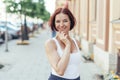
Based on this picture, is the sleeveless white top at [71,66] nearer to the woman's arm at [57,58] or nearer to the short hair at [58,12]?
the woman's arm at [57,58]

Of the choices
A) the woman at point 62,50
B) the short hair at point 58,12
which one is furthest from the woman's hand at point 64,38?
the short hair at point 58,12

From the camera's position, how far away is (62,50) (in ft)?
10.4

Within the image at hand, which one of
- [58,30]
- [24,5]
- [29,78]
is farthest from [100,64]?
[24,5]

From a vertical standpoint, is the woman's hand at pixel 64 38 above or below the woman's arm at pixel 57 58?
above

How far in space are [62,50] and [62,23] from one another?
24cm

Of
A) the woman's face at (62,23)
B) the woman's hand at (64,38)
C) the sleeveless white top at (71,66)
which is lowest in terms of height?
the sleeveless white top at (71,66)

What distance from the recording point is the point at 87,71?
1275cm

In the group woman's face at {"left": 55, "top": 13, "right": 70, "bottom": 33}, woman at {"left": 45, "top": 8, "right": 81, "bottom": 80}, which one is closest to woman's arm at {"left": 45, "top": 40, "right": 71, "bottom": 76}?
woman at {"left": 45, "top": 8, "right": 81, "bottom": 80}

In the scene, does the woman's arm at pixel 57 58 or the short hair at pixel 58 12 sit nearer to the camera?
the woman's arm at pixel 57 58

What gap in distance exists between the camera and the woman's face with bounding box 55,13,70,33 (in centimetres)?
321

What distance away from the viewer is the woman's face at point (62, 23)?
3.21 meters

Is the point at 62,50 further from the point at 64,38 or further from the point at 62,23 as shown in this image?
the point at 62,23

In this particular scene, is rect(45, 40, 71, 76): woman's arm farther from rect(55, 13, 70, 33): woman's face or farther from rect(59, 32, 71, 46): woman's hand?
rect(55, 13, 70, 33): woman's face

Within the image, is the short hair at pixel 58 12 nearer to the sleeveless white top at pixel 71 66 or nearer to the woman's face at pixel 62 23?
the woman's face at pixel 62 23
